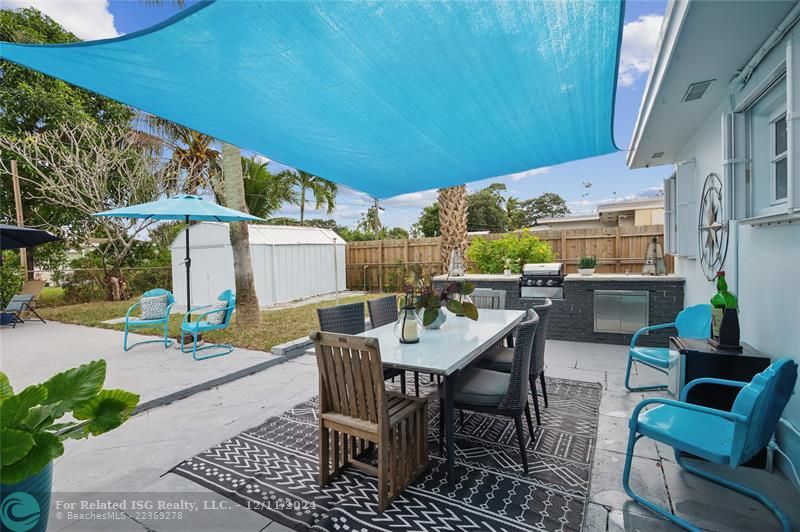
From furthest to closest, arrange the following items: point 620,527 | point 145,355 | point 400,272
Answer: point 400,272, point 145,355, point 620,527

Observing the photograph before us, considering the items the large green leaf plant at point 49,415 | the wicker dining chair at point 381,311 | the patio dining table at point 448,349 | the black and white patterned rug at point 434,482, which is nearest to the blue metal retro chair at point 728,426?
the black and white patterned rug at point 434,482

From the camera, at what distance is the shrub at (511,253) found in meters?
6.48

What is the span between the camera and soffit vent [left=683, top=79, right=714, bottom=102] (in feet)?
9.43

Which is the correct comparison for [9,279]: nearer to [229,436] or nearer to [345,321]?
[229,436]

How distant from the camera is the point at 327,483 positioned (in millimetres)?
2275

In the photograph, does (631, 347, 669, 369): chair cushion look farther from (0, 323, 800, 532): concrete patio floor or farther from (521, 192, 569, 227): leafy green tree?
(521, 192, 569, 227): leafy green tree

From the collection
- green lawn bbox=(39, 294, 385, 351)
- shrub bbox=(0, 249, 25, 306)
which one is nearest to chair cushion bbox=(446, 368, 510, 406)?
green lawn bbox=(39, 294, 385, 351)

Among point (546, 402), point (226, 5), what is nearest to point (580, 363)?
point (546, 402)

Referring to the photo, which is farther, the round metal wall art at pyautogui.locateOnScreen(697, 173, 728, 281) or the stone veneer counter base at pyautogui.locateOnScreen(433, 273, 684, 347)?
the stone veneer counter base at pyautogui.locateOnScreen(433, 273, 684, 347)

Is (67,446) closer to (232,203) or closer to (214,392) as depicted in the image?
(214,392)

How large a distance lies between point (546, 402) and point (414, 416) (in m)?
1.57

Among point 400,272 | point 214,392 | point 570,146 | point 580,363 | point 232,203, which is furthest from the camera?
point 400,272

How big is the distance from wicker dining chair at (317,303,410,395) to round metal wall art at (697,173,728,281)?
2871 millimetres

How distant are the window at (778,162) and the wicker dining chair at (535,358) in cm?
153
